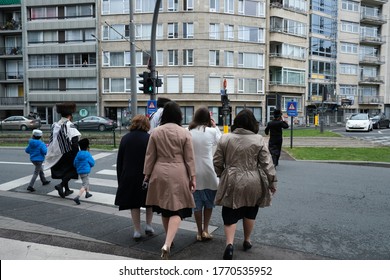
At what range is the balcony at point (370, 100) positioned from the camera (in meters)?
56.2

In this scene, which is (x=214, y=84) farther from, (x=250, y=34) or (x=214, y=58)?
(x=250, y=34)

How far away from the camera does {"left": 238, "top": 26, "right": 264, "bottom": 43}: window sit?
141ft

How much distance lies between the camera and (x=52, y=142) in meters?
7.23

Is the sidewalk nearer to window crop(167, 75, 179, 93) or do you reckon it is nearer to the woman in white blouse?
the woman in white blouse

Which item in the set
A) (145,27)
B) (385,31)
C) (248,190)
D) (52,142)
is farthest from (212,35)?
(248,190)

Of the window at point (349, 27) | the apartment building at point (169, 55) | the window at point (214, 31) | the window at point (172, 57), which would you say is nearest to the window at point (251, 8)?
the apartment building at point (169, 55)

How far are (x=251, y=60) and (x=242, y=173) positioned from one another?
4120 cm

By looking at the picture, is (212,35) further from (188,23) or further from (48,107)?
(48,107)

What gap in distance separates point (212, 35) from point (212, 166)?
1535 inches

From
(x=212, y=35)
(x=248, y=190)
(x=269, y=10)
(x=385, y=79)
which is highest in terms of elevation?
(x=269, y=10)

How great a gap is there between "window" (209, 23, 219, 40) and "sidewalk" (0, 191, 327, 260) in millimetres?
37547

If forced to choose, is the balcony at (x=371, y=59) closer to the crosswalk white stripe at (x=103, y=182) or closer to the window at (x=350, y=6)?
the window at (x=350, y=6)

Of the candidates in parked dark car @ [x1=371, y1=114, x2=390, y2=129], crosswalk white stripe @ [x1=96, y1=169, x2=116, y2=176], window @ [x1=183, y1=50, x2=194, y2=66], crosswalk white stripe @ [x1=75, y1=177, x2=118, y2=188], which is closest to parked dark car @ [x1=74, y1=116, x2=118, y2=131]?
window @ [x1=183, y1=50, x2=194, y2=66]
